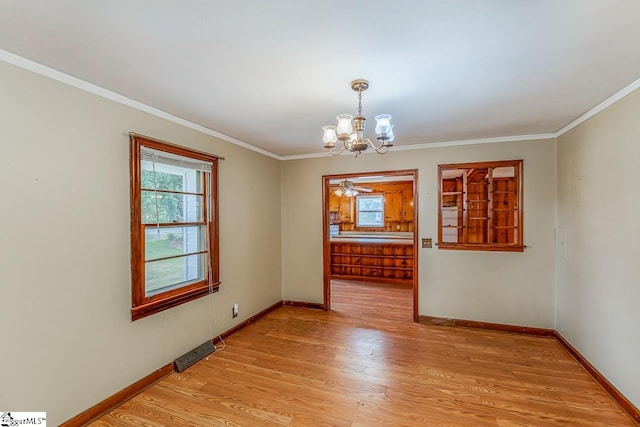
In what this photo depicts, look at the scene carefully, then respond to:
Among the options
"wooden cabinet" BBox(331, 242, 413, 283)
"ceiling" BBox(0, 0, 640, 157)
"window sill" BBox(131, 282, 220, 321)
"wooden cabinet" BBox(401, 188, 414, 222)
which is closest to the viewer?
"ceiling" BBox(0, 0, 640, 157)

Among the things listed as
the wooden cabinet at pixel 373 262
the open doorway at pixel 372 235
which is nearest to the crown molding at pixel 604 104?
the open doorway at pixel 372 235

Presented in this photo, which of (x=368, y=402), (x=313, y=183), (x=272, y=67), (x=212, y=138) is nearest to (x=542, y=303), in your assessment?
(x=368, y=402)

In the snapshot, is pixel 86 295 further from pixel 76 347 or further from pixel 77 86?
pixel 77 86

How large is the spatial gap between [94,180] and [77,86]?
26.0 inches

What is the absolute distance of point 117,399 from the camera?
7.53 feet

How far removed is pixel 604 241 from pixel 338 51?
275 centimetres

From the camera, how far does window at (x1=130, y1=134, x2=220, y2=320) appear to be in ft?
8.02

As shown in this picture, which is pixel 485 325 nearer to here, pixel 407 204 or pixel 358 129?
pixel 358 129

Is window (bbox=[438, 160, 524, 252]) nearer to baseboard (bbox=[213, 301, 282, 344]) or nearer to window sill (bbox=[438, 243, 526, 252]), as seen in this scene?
window sill (bbox=[438, 243, 526, 252])

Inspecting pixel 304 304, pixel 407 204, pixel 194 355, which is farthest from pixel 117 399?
pixel 407 204

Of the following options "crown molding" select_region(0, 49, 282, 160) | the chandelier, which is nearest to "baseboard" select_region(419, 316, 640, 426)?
the chandelier

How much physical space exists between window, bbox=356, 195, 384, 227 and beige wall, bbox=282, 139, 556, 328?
3.81 meters

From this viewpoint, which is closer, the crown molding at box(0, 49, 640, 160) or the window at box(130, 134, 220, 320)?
the crown molding at box(0, 49, 640, 160)

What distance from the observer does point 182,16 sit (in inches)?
54.7
